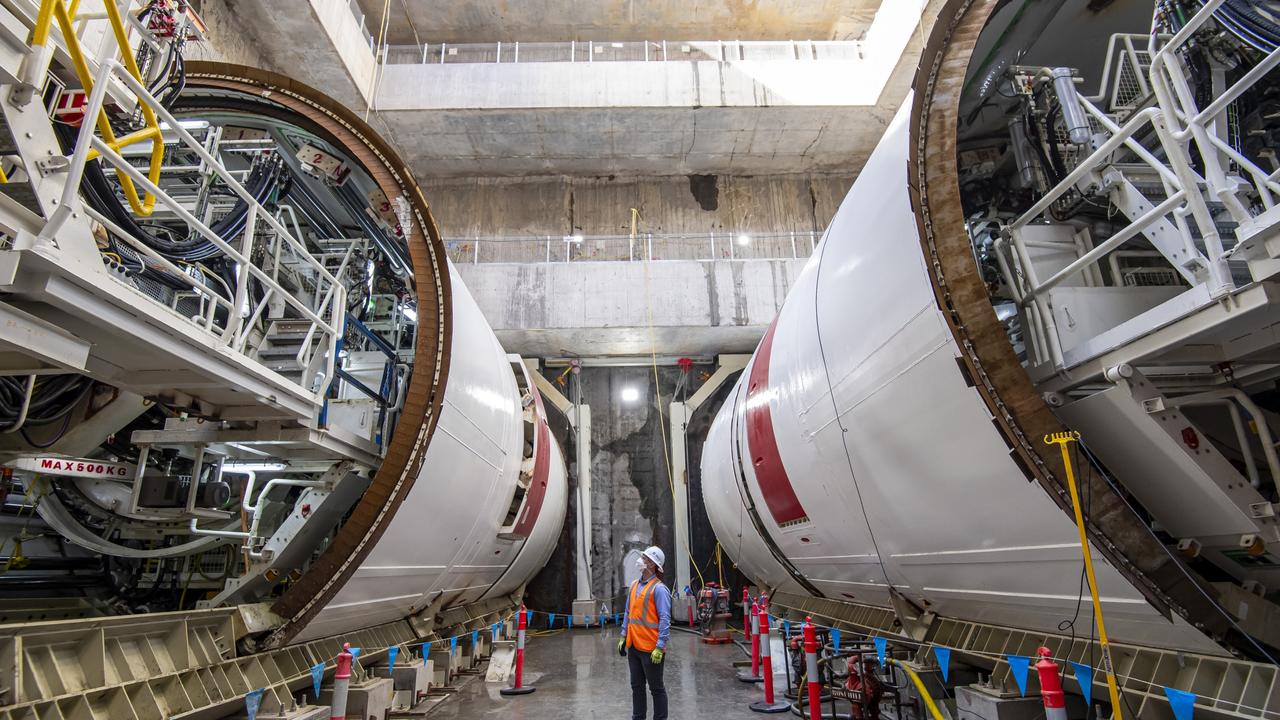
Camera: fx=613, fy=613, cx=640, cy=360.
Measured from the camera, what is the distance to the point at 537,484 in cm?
770

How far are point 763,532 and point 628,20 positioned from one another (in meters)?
11.9

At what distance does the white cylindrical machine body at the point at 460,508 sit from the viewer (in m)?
4.59

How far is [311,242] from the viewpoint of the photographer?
7.48 m

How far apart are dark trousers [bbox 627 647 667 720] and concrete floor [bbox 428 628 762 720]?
717 millimetres

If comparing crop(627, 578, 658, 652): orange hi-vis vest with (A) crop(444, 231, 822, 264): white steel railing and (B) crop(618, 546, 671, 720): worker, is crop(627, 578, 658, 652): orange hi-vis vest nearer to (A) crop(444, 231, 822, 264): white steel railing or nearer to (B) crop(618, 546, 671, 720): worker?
(B) crop(618, 546, 671, 720): worker

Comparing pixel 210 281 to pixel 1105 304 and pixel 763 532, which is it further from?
pixel 1105 304

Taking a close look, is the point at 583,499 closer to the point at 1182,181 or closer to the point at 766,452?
the point at 766,452

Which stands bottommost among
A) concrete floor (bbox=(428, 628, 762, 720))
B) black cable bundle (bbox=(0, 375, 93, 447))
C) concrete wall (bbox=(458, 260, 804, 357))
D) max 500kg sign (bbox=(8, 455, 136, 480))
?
concrete floor (bbox=(428, 628, 762, 720))

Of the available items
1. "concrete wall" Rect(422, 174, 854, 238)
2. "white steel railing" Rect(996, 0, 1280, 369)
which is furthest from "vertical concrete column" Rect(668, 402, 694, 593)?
"white steel railing" Rect(996, 0, 1280, 369)

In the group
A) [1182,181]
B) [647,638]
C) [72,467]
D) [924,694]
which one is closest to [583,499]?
[647,638]

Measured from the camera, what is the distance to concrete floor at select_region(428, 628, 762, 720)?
5.52 meters

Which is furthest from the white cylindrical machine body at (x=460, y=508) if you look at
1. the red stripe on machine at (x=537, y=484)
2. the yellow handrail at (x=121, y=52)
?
the yellow handrail at (x=121, y=52)

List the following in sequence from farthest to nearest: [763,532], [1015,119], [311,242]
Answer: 1. [311,242]
2. [763,532]
3. [1015,119]

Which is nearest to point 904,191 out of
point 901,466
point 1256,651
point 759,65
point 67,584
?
point 901,466
